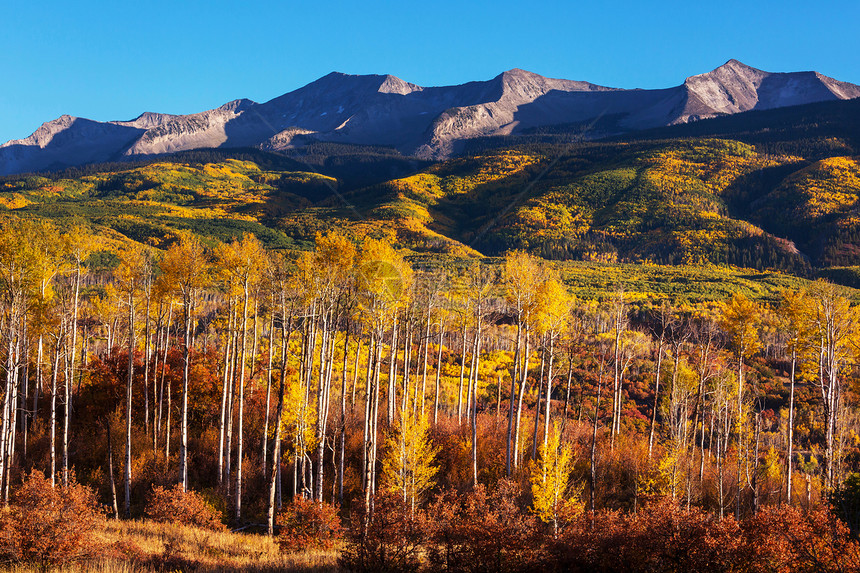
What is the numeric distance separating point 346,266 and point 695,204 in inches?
7553

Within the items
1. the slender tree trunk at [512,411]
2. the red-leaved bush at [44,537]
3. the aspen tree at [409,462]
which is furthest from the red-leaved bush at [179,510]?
the slender tree trunk at [512,411]

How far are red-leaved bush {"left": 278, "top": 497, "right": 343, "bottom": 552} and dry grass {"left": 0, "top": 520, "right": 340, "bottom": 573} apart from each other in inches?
14.2

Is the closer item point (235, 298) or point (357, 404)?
point (235, 298)

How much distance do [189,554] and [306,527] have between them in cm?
376

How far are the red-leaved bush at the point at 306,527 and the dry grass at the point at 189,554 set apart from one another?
1.18ft

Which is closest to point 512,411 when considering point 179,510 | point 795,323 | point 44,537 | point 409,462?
point 409,462

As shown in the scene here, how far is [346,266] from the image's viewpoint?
28422 mm

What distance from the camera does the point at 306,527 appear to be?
19.6 m

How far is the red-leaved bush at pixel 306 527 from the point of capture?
62.1 ft

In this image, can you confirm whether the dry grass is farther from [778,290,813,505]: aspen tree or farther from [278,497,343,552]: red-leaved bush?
[778,290,813,505]: aspen tree

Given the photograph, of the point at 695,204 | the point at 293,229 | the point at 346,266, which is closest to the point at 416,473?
the point at 346,266

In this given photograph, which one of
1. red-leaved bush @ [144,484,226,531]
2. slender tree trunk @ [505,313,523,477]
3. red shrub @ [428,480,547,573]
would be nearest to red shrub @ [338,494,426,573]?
red shrub @ [428,480,547,573]

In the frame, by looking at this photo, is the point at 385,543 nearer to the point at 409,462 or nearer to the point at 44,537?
the point at 44,537

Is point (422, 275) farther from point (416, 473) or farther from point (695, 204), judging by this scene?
point (695, 204)
